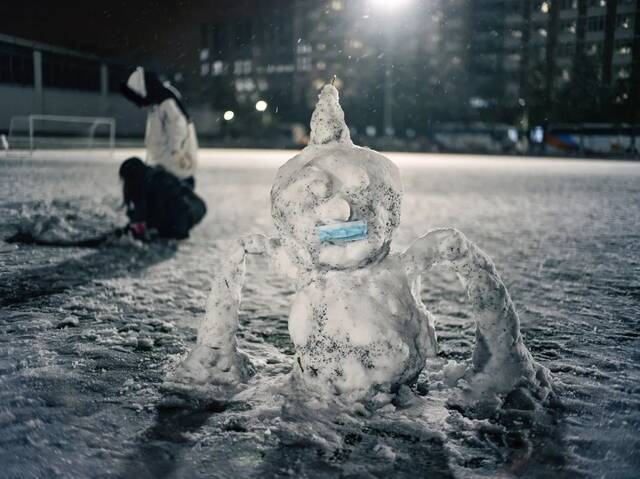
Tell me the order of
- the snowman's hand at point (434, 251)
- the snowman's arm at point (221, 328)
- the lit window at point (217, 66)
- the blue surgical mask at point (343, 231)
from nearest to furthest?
1. the blue surgical mask at point (343, 231)
2. the snowman's hand at point (434, 251)
3. the snowman's arm at point (221, 328)
4. the lit window at point (217, 66)

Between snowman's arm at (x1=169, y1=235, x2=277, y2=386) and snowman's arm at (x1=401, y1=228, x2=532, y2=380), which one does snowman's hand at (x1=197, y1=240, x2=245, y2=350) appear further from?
snowman's arm at (x1=401, y1=228, x2=532, y2=380)

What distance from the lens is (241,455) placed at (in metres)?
2.26

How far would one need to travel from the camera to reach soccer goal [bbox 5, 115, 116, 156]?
27.8 m

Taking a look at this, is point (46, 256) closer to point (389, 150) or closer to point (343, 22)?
point (389, 150)

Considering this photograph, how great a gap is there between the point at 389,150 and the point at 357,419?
3812 cm

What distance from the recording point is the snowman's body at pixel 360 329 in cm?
257

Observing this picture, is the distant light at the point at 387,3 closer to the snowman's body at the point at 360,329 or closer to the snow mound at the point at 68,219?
the snow mound at the point at 68,219

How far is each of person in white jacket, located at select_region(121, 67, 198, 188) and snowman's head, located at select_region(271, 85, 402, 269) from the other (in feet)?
15.9

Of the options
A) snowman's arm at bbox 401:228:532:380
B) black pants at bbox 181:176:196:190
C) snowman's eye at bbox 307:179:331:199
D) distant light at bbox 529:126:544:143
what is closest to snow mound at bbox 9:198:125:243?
black pants at bbox 181:176:196:190

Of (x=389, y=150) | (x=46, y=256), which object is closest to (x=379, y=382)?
(x=46, y=256)

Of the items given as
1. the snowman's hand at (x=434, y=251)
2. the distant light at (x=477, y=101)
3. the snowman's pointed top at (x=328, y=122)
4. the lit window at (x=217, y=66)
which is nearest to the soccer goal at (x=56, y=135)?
A: the snowman's pointed top at (x=328, y=122)

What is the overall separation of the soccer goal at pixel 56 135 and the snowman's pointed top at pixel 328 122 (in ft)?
83.2

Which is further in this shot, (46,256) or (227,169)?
(227,169)

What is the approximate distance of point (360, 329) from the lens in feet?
8.38
